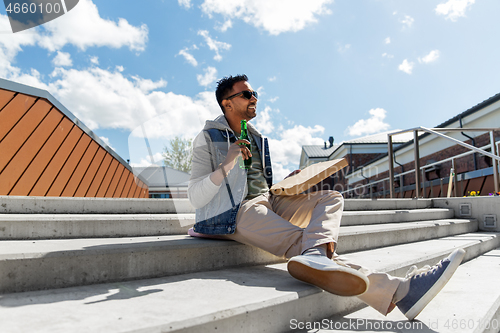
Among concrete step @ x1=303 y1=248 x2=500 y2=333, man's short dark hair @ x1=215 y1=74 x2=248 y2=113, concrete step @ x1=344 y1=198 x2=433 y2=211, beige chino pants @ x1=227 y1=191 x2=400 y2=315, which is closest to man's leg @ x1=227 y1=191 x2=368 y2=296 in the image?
beige chino pants @ x1=227 y1=191 x2=400 y2=315

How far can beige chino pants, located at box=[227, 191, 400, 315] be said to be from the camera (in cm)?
136

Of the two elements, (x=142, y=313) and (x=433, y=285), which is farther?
(x=433, y=285)

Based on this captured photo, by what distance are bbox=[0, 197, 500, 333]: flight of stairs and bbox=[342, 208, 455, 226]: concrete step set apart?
73 centimetres

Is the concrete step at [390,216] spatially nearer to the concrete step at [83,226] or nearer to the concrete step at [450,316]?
the concrete step at [450,316]

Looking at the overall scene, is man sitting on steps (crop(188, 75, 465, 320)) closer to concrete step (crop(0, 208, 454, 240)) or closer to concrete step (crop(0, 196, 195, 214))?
concrete step (crop(0, 208, 454, 240))

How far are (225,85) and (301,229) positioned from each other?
1.16 meters

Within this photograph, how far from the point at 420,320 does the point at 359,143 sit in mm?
20506

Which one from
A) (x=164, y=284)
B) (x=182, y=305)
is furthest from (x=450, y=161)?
(x=182, y=305)

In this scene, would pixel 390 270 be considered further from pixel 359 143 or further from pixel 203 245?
pixel 359 143

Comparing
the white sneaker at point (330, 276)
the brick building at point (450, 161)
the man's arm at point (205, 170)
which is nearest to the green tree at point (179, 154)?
the man's arm at point (205, 170)

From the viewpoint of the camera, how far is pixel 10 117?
334cm

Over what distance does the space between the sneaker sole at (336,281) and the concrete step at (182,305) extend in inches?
2.7

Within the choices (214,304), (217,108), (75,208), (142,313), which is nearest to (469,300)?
(214,304)

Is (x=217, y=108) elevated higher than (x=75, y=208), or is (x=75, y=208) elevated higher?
(x=217, y=108)
